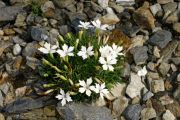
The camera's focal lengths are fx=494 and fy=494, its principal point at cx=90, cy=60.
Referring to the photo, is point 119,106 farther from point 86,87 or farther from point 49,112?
point 49,112

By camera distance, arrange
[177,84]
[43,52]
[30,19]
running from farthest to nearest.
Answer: [30,19] < [177,84] < [43,52]

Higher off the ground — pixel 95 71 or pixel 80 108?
pixel 95 71

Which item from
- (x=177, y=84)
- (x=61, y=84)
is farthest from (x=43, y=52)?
(x=177, y=84)

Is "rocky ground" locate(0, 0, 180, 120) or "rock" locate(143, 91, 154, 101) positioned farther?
"rock" locate(143, 91, 154, 101)

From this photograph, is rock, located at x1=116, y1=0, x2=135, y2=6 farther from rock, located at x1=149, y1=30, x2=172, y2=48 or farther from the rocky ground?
rock, located at x1=149, y1=30, x2=172, y2=48

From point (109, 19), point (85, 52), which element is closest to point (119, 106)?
point (85, 52)

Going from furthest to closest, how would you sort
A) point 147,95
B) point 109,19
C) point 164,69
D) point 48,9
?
1. point 48,9
2. point 109,19
3. point 164,69
4. point 147,95

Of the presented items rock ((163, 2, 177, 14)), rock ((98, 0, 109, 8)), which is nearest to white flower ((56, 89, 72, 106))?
rock ((98, 0, 109, 8))

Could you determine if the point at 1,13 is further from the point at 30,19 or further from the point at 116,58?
the point at 116,58
